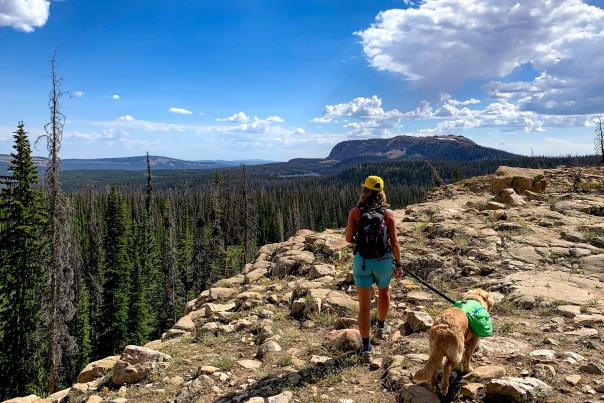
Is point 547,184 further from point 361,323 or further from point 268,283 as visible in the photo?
point 361,323

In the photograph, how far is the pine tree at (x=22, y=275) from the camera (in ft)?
80.4

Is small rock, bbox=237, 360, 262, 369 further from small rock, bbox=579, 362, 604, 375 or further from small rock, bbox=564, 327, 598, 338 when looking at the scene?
small rock, bbox=564, 327, 598, 338

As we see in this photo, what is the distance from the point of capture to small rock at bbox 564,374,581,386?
4806 millimetres

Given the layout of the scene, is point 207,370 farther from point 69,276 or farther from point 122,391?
point 69,276

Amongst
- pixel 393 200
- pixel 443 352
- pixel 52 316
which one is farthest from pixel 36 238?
pixel 393 200

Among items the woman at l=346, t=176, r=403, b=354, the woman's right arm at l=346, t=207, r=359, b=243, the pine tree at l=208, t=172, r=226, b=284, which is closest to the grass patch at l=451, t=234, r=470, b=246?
the woman at l=346, t=176, r=403, b=354

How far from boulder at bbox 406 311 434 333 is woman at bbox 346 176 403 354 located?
136 centimetres

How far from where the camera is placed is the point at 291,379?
5934 mm

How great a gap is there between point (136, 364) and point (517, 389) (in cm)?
581

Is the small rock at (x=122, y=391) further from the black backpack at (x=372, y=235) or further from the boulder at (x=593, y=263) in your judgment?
the boulder at (x=593, y=263)

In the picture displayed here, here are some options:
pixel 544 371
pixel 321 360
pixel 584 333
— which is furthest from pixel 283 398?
pixel 584 333

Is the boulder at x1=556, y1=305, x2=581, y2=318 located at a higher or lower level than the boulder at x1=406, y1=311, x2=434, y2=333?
higher

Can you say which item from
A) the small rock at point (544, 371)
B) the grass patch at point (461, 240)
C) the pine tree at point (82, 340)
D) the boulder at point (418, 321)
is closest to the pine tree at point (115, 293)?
the pine tree at point (82, 340)

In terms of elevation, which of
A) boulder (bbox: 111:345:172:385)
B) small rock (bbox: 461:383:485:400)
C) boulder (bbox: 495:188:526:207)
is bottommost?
boulder (bbox: 111:345:172:385)
